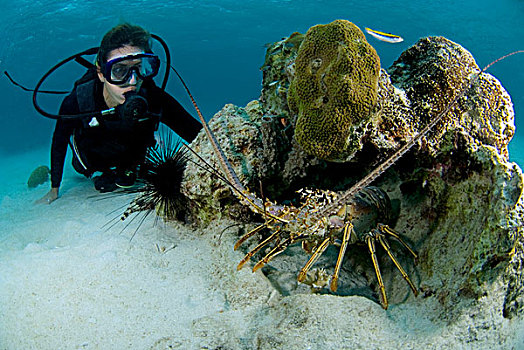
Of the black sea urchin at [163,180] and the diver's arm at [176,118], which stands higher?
the diver's arm at [176,118]

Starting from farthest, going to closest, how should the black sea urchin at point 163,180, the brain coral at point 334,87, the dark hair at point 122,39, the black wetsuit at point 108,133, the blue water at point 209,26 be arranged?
the blue water at point 209,26 → the black wetsuit at point 108,133 → the dark hair at point 122,39 → the black sea urchin at point 163,180 → the brain coral at point 334,87

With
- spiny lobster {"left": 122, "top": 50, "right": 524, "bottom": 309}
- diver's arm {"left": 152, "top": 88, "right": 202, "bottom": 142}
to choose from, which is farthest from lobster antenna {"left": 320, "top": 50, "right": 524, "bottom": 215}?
diver's arm {"left": 152, "top": 88, "right": 202, "bottom": 142}

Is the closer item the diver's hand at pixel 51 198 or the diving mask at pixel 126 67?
the diving mask at pixel 126 67

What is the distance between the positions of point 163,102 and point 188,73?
44.0m

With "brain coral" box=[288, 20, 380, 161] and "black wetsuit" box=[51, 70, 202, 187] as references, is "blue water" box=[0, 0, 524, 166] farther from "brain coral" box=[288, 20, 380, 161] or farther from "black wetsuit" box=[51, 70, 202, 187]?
"brain coral" box=[288, 20, 380, 161]

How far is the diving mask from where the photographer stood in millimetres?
3967

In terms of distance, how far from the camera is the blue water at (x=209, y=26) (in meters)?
25.3

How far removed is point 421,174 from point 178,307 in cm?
261

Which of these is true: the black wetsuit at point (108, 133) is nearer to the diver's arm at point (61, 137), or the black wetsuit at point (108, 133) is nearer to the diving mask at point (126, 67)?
the diver's arm at point (61, 137)

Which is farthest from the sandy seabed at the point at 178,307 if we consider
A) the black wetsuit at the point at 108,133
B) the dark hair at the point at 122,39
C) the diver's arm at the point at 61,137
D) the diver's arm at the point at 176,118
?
the dark hair at the point at 122,39

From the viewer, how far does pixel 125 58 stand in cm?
394

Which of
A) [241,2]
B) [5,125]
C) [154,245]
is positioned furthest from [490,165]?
[5,125]

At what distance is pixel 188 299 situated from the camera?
106 inches

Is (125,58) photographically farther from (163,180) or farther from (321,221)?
(321,221)
